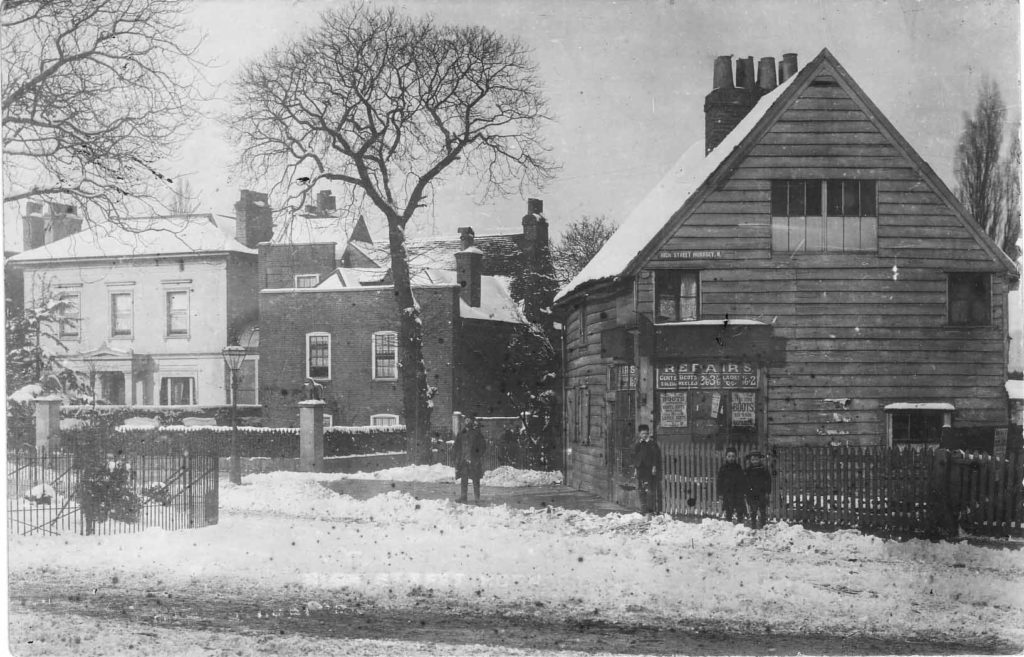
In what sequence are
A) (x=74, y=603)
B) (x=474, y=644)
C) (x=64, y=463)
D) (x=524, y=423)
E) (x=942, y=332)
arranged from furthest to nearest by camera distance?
(x=524, y=423), (x=942, y=332), (x=64, y=463), (x=74, y=603), (x=474, y=644)

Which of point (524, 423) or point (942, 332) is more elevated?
point (942, 332)

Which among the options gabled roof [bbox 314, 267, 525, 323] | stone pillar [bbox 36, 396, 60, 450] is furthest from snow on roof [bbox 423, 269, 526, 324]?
stone pillar [bbox 36, 396, 60, 450]

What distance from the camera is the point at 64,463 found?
13.4 m

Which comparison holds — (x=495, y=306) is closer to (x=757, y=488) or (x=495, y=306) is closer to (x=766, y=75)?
(x=766, y=75)

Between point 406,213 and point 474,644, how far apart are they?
908 centimetres

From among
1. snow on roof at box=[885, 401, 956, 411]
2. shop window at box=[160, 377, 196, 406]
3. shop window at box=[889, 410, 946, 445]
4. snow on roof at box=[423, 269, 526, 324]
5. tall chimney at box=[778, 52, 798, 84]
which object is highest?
tall chimney at box=[778, 52, 798, 84]

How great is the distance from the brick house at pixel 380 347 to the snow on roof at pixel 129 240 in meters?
8.58

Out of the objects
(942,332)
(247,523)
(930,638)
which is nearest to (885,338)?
(942,332)

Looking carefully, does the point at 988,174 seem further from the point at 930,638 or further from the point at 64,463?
the point at 64,463

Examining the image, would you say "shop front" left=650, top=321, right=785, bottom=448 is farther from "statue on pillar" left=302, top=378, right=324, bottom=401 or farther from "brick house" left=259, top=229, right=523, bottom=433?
"statue on pillar" left=302, top=378, right=324, bottom=401

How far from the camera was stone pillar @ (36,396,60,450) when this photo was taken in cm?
1323

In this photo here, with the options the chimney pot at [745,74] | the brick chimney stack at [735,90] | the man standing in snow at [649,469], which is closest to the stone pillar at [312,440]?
the man standing in snow at [649,469]

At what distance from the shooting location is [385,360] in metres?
25.8

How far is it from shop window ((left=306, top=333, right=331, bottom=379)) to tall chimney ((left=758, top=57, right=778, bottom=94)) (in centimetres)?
1355
